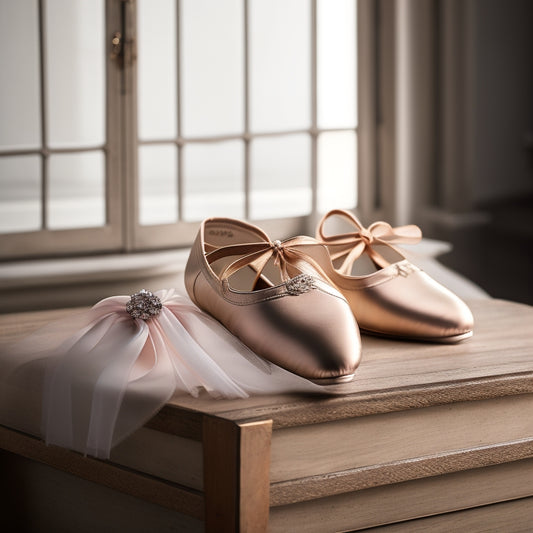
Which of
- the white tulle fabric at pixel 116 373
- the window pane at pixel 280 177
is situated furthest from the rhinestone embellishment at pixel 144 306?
the window pane at pixel 280 177

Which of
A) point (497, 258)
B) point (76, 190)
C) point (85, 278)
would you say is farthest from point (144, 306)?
point (497, 258)

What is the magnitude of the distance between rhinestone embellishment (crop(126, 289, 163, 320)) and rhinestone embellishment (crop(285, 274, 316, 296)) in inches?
5.6

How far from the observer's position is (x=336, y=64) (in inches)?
63.0

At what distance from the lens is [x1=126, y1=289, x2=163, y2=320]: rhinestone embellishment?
86 cm

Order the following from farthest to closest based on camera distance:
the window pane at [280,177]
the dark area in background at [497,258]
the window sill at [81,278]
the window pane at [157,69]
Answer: the dark area in background at [497,258]
the window pane at [280,177]
the window pane at [157,69]
the window sill at [81,278]

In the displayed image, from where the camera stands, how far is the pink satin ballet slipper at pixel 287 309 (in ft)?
2.55

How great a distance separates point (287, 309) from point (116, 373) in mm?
169

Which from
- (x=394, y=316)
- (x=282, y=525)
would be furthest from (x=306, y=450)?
(x=394, y=316)

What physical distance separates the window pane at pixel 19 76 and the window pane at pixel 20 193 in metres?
0.03

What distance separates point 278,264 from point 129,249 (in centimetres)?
57

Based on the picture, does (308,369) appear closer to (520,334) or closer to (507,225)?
(520,334)

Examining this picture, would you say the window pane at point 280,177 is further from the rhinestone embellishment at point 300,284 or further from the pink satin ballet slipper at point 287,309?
the rhinestone embellishment at point 300,284

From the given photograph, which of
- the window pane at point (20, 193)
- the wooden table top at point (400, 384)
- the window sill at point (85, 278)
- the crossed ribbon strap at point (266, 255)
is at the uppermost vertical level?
the window pane at point (20, 193)

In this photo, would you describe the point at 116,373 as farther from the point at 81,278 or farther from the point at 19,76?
the point at 19,76
